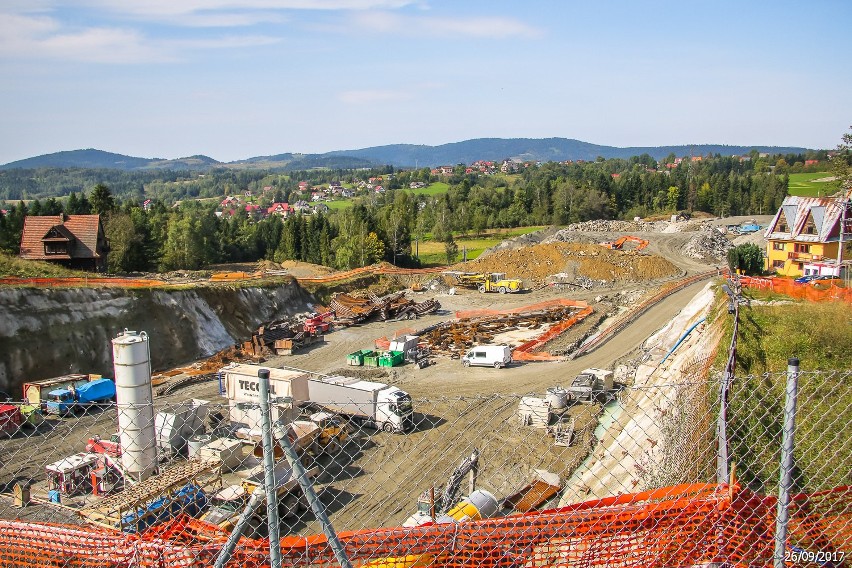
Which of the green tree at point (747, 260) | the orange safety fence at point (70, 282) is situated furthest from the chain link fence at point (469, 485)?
the green tree at point (747, 260)

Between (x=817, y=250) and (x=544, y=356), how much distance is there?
13252mm

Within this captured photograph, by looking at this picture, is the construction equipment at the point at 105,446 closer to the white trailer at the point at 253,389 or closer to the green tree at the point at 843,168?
the white trailer at the point at 253,389

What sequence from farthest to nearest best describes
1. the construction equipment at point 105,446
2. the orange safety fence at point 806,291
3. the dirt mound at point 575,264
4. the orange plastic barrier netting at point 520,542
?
the dirt mound at point 575,264 → the orange safety fence at point 806,291 → the construction equipment at point 105,446 → the orange plastic barrier netting at point 520,542

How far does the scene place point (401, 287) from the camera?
4503 centimetres

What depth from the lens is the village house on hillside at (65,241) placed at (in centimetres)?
3356

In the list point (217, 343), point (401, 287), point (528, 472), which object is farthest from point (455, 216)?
point (528, 472)

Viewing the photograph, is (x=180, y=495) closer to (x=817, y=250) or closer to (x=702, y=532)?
(x=702, y=532)

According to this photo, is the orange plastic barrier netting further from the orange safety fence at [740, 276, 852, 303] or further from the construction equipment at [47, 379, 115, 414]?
the construction equipment at [47, 379, 115, 414]

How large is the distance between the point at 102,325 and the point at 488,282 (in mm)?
24016

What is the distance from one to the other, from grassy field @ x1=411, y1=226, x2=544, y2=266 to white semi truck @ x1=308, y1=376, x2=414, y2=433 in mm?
42096

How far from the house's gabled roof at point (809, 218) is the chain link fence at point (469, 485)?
13681mm

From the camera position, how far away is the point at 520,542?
13.5 feet

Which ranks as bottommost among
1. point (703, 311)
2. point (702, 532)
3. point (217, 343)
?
point (217, 343)

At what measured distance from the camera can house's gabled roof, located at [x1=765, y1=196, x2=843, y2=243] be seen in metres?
26.9
